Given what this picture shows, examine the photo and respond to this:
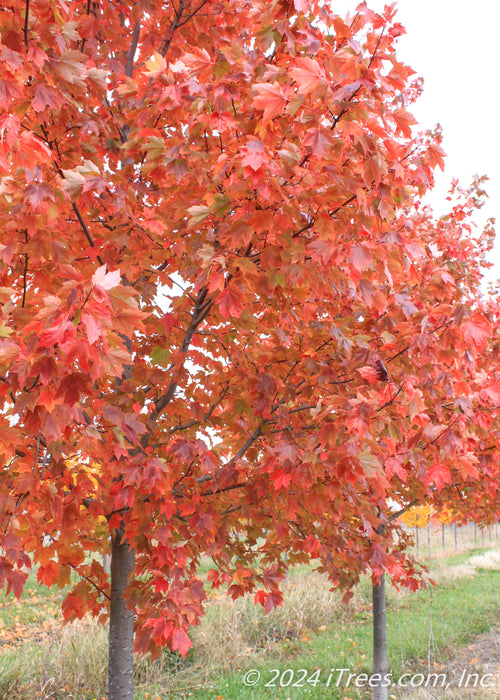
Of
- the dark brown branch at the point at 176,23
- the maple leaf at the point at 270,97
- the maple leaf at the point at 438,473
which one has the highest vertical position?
the dark brown branch at the point at 176,23

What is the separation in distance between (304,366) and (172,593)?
145 cm

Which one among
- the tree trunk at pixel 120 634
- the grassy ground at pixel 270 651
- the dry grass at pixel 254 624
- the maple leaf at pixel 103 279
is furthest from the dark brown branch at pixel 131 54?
the dry grass at pixel 254 624

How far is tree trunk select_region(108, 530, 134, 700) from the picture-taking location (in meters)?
3.19

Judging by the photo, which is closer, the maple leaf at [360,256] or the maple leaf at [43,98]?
the maple leaf at [360,256]

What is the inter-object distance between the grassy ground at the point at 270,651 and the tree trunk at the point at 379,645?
1.92 ft

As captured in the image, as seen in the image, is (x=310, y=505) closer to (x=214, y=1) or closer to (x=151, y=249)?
(x=151, y=249)

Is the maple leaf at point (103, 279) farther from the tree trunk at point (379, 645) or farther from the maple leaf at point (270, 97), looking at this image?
the tree trunk at point (379, 645)

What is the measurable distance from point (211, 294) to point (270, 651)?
798 cm

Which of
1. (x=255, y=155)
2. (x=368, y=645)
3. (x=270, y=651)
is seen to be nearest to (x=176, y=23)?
(x=255, y=155)

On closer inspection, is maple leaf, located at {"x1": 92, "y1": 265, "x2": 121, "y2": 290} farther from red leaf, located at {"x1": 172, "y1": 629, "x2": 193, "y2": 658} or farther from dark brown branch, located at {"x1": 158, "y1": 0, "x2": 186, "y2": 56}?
dark brown branch, located at {"x1": 158, "y1": 0, "x2": 186, "y2": 56}

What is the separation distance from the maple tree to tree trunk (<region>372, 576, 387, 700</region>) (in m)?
3.32

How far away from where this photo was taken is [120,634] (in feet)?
10.7

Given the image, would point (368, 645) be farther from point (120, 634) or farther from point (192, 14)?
point (192, 14)

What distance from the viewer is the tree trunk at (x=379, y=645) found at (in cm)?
578
